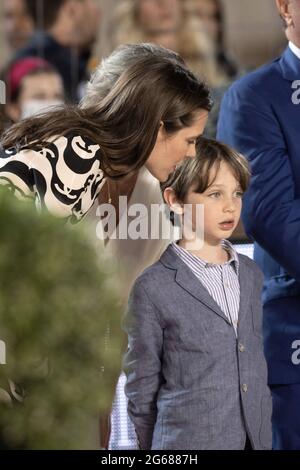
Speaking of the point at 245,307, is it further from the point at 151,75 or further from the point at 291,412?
the point at 151,75

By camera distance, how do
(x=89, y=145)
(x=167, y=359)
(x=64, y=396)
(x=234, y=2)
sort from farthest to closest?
(x=234, y=2) < (x=167, y=359) < (x=89, y=145) < (x=64, y=396)

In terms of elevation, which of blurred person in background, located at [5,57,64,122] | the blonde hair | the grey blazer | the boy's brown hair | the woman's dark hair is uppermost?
the blonde hair

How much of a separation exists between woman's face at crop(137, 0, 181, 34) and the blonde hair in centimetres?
3

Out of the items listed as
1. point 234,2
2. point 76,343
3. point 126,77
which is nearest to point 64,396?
point 76,343

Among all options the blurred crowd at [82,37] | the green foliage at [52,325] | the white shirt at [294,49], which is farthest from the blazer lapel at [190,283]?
the blurred crowd at [82,37]

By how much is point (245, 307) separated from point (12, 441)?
53.5 inches

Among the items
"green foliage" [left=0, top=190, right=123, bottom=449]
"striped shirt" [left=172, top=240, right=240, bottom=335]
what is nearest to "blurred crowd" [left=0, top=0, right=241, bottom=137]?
"striped shirt" [left=172, top=240, right=240, bottom=335]

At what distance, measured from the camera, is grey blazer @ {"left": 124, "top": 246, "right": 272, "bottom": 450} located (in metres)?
1.88

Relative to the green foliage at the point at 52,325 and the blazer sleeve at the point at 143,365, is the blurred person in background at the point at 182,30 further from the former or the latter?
the green foliage at the point at 52,325

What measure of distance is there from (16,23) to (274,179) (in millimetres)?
4439

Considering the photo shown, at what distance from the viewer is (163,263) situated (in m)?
2.01

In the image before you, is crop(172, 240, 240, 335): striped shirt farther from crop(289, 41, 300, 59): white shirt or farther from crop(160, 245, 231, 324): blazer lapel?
crop(289, 41, 300, 59): white shirt

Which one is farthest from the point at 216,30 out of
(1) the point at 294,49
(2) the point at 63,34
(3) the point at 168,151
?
(3) the point at 168,151

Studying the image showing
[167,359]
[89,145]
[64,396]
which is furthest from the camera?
[167,359]
